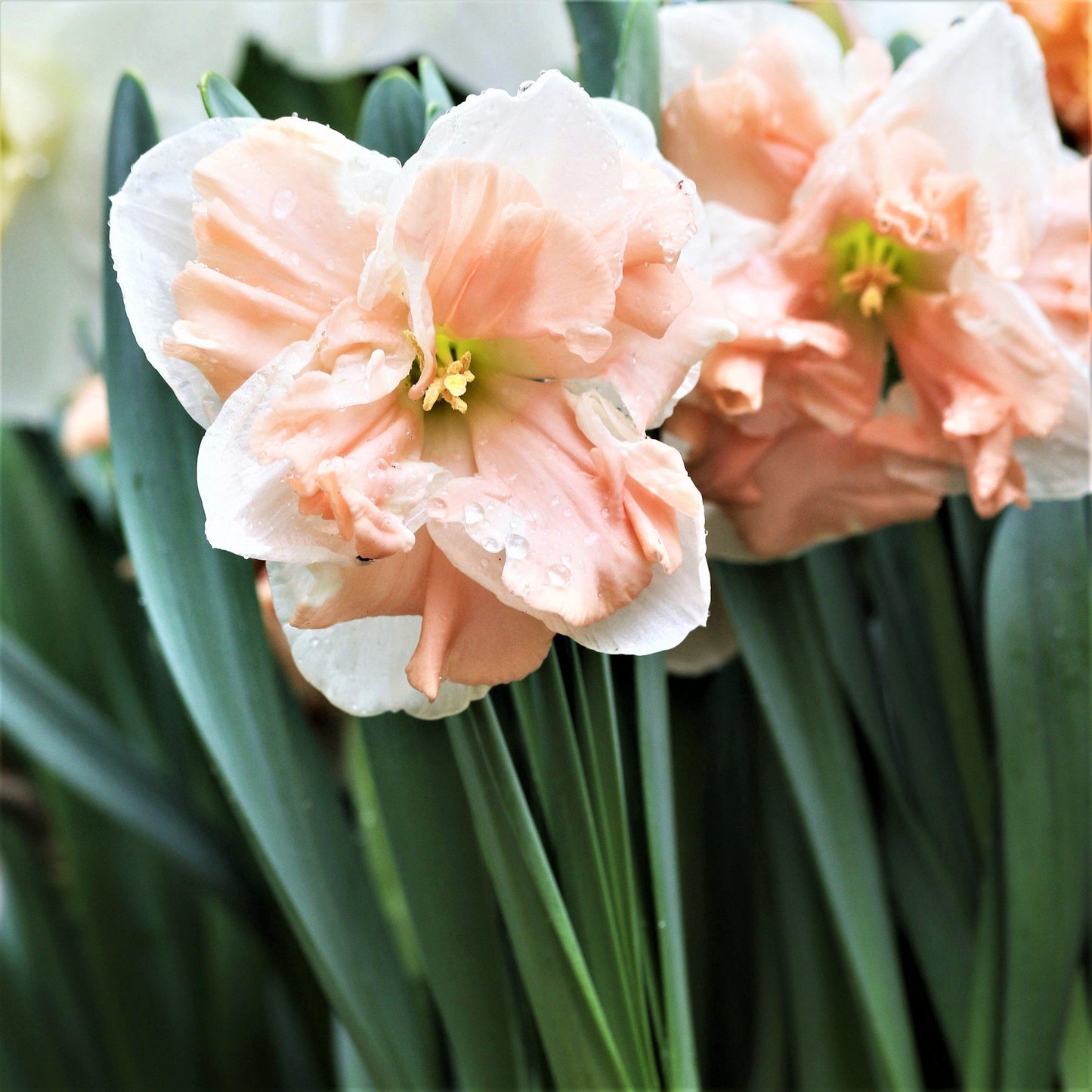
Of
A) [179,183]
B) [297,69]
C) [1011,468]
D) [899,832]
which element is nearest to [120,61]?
[297,69]

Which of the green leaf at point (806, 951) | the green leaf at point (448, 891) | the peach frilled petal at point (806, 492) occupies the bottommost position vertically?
the green leaf at point (806, 951)

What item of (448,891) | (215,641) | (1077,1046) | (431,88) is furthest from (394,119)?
(1077,1046)

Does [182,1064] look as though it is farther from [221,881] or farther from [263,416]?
[263,416]

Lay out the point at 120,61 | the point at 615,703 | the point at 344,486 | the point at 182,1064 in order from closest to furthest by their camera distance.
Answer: the point at 344,486 → the point at 615,703 → the point at 120,61 → the point at 182,1064

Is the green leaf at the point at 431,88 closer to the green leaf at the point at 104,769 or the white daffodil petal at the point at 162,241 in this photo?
the white daffodil petal at the point at 162,241

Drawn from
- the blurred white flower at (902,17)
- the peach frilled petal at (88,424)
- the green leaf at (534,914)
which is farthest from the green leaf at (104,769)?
the blurred white flower at (902,17)

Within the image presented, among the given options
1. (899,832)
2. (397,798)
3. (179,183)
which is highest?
(179,183)
